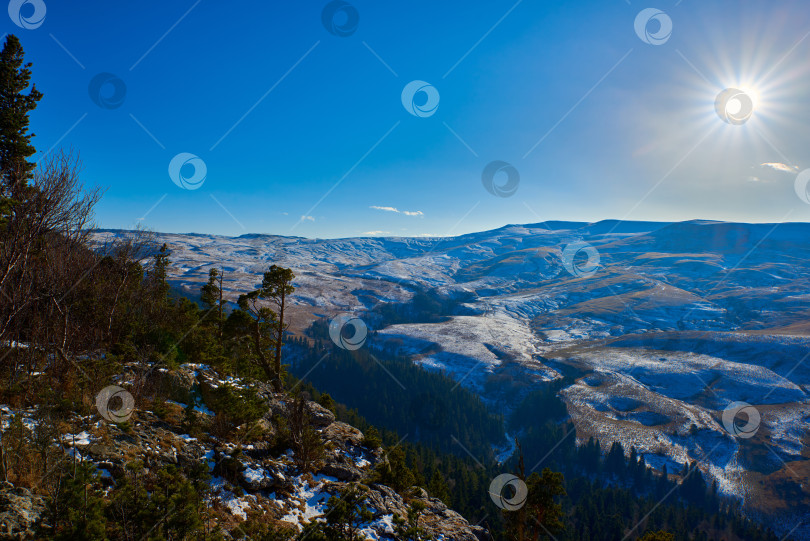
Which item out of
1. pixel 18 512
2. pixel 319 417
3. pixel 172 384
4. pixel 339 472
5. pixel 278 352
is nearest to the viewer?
pixel 18 512

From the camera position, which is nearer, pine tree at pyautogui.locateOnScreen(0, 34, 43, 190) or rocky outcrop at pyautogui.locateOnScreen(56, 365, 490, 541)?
rocky outcrop at pyautogui.locateOnScreen(56, 365, 490, 541)

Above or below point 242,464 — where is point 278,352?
above

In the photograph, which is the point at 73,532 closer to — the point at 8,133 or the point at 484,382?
the point at 8,133

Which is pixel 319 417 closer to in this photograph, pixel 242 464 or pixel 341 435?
pixel 341 435

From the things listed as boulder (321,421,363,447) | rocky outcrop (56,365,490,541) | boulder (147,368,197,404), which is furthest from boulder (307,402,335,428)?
boulder (147,368,197,404)

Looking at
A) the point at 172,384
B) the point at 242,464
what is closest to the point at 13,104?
the point at 172,384

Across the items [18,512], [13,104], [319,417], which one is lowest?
[319,417]

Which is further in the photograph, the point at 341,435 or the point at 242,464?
the point at 341,435

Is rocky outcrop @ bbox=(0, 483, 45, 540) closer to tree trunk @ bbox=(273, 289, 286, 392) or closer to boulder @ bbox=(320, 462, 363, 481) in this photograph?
boulder @ bbox=(320, 462, 363, 481)

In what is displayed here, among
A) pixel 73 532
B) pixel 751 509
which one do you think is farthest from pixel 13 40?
pixel 751 509

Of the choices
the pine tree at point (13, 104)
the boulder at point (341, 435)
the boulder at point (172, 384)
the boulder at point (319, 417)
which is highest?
the pine tree at point (13, 104)

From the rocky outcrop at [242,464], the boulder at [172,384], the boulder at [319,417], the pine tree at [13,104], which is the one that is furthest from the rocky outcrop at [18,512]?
the pine tree at [13,104]

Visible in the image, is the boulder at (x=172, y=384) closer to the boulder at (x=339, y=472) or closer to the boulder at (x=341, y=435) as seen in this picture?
the boulder at (x=339, y=472)

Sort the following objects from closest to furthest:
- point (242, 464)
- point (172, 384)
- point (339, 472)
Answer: point (242, 464) < point (339, 472) < point (172, 384)
